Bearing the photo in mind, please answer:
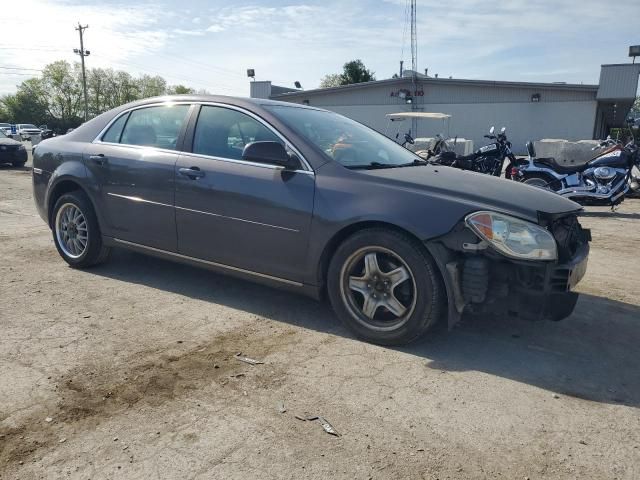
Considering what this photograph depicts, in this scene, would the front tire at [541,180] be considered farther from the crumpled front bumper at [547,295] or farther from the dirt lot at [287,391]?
the crumpled front bumper at [547,295]

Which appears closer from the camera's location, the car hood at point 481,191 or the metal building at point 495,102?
the car hood at point 481,191

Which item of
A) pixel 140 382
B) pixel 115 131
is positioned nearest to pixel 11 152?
pixel 115 131

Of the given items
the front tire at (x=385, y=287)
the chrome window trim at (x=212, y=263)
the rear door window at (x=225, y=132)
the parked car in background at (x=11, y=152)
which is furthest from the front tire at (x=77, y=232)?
the parked car in background at (x=11, y=152)

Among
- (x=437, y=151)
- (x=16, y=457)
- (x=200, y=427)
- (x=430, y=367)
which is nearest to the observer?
(x=16, y=457)

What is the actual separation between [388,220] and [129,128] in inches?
108

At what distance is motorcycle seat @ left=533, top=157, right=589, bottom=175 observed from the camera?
9.54 m

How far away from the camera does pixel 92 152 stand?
15.9ft

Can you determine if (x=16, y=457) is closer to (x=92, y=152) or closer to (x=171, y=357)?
(x=171, y=357)

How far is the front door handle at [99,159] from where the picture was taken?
4698 mm

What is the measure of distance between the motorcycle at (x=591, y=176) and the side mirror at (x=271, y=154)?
6597mm

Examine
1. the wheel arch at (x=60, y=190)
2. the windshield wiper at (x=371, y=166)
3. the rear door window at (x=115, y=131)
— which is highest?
the rear door window at (x=115, y=131)

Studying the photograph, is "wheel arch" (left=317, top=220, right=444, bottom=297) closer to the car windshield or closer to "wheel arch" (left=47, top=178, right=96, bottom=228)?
the car windshield

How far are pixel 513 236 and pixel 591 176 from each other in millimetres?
7361

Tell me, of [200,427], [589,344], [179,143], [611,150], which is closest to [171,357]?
[200,427]
